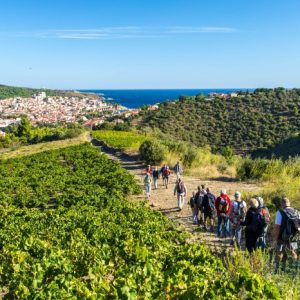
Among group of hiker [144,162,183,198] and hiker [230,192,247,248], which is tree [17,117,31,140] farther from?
hiker [230,192,247,248]

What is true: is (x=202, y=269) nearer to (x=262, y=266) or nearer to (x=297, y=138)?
(x=262, y=266)

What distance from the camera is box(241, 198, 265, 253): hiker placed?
32.7 ft

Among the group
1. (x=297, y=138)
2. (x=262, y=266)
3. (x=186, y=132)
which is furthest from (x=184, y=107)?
(x=262, y=266)

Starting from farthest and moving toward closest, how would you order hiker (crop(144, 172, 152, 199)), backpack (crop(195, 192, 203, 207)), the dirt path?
hiker (crop(144, 172, 152, 199))
backpack (crop(195, 192, 203, 207))
the dirt path

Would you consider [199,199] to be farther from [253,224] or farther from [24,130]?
[24,130]

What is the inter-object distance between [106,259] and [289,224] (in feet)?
14.5

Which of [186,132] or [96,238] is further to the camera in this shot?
[186,132]

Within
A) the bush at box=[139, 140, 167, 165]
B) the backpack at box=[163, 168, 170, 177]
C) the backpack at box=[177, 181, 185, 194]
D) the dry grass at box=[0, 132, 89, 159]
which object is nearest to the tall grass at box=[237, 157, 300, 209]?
the backpack at box=[177, 181, 185, 194]

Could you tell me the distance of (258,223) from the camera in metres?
9.95

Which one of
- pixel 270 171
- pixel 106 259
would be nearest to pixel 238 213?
pixel 106 259

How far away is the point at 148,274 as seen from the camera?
7336 mm

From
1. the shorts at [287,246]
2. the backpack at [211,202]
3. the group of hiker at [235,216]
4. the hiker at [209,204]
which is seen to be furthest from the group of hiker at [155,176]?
the shorts at [287,246]

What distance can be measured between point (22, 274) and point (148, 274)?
2.72 m

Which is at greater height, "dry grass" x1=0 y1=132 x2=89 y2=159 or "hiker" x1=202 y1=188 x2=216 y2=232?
"hiker" x1=202 y1=188 x2=216 y2=232
